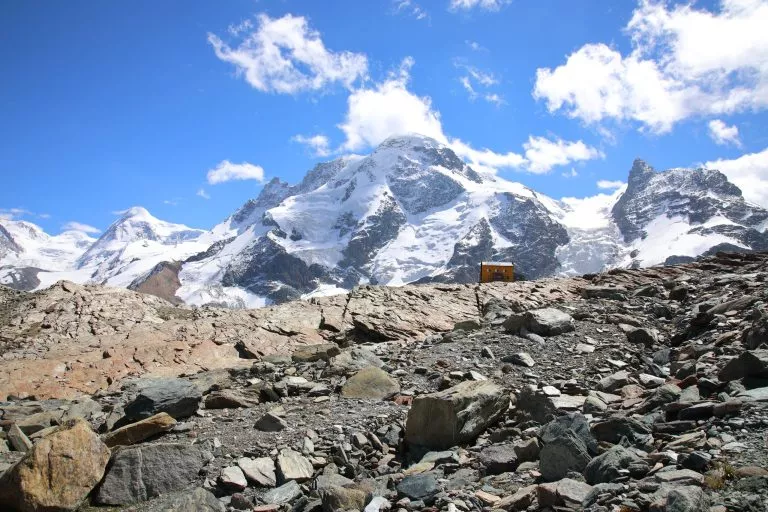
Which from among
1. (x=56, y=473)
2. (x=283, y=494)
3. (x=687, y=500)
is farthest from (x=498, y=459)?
(x=56, y=473)

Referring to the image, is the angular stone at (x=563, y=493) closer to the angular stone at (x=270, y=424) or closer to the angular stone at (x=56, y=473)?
the angular stone at (x=270, y=424)

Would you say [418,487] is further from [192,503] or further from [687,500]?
[687,500]

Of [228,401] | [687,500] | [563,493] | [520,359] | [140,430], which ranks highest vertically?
[520,359]

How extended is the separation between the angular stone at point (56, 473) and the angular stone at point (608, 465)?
7532mm

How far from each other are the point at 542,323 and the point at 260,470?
988 cm

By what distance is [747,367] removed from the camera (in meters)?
8.23

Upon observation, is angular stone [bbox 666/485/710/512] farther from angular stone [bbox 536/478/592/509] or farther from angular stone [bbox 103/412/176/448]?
angular stone [bbox 103/412/176/448]

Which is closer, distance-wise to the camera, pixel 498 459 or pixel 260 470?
pixel 498 459

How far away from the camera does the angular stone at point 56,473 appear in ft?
→ 25.6

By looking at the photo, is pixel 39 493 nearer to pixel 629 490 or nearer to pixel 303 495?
pixel 303 495

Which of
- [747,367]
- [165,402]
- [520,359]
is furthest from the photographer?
[520,359]

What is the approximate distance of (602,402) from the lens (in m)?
9.30

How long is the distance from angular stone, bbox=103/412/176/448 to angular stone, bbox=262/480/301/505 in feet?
11.7

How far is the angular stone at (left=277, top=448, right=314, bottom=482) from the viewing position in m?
8.42
